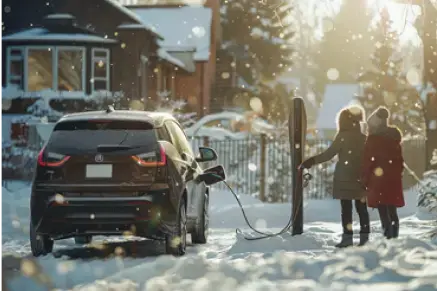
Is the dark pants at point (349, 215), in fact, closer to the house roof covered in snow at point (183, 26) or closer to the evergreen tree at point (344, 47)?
the house roof covered in snow at point (183, 26)

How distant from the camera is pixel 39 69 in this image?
33.5 meters

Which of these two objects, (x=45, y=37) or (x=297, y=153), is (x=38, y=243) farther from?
(x=45, y=37)

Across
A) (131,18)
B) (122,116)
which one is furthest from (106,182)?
(131,18)

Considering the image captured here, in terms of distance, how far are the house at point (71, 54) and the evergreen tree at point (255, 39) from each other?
2104cm

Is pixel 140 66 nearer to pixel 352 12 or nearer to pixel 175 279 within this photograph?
pixel 175 279

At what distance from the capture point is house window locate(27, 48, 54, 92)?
33188 millimetres

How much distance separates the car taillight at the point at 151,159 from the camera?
9.66 m

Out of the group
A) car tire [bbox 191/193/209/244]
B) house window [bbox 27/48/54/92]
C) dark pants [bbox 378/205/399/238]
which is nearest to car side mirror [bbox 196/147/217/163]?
A: car tire [bbox 191/193/209/244]

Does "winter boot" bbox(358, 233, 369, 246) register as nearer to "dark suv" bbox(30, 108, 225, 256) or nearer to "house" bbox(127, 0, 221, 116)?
"dark suv" bbox(30, 108, 225, 256)

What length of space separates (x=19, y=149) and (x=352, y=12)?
86.1m

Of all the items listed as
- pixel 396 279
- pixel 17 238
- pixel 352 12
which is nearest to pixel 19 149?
pixel 17 238

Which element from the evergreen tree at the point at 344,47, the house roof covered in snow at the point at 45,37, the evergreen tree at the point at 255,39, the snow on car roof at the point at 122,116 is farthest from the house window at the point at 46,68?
the evergreen tree at the point at 344,47

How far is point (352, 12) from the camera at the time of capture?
10431 cm

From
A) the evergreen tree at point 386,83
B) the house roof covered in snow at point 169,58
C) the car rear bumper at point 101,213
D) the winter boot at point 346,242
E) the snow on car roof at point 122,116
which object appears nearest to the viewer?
the car rear bumper at point 101,213
